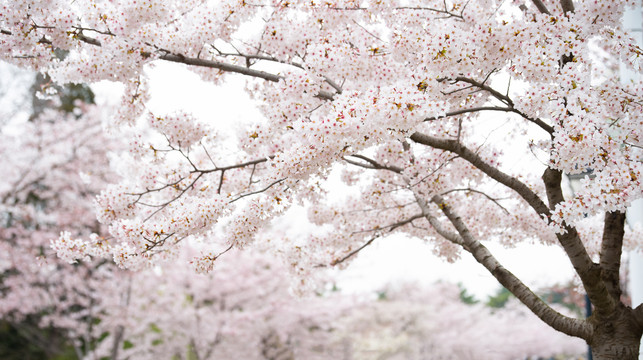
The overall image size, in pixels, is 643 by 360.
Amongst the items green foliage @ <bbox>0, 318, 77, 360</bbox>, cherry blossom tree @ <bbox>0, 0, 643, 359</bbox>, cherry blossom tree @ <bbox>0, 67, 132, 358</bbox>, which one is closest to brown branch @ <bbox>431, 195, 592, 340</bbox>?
cherry blossom tree @ <bbox>0, 0, 643, 359</bbox>

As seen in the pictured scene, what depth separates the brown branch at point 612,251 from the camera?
149 inches

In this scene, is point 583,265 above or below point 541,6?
below

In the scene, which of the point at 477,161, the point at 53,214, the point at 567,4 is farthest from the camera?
the point at 53,214

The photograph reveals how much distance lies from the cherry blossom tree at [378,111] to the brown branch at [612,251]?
0.03ft

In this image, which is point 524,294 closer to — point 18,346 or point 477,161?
point 477,161

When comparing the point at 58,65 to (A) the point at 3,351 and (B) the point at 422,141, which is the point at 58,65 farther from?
(A) the point at 3,351

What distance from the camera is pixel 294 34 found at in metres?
4.46

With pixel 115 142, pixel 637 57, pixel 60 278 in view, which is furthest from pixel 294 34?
pixel 60 278

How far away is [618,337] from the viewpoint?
3.70 meters

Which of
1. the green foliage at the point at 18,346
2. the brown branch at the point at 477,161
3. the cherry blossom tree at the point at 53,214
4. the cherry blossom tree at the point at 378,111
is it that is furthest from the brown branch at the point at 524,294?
the green foliage at the point at 18,346

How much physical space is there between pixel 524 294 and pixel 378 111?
211 cm

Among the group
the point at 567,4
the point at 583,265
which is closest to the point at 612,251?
the point at 583,265

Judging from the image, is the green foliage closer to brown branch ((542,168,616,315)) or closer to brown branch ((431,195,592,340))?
brown branch ((431,195,592,340))

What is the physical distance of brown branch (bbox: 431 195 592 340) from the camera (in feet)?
12.6
